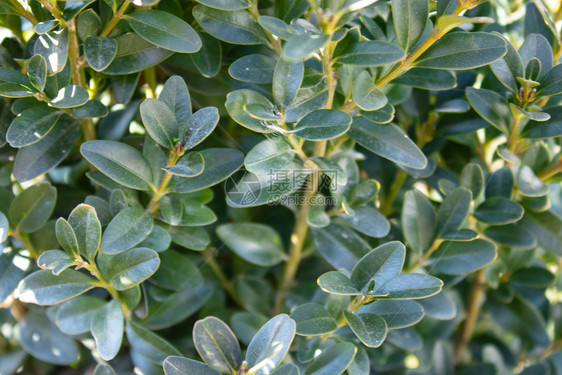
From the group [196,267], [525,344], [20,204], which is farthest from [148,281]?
[525,344]

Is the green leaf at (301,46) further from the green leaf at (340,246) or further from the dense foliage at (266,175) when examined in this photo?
the green leaf at (340,246)

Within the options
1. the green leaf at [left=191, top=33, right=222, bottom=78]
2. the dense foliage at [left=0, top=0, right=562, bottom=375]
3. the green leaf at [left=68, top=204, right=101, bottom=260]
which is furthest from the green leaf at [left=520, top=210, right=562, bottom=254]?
the green leaf at [left=68, top=204, right=101, bottom=260]

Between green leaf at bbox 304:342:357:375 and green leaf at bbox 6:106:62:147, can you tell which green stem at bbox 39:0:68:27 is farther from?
green leaf at bbox 304:342:357:375

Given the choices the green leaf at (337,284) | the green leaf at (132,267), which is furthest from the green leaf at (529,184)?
the green leaf at (132,267)

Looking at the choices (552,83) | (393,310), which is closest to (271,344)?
(393,310)

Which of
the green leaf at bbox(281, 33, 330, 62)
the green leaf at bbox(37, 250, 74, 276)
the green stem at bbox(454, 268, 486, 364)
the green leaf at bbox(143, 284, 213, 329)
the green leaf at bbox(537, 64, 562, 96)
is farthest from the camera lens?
the green stem at bbox(454, 268, 486, 364)

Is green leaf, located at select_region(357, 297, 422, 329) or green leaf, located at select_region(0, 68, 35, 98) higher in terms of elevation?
green leaf, located at select_region(0, 68, 35, 98)

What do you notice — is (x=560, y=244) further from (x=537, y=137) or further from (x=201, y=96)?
(x=201, y=96)
